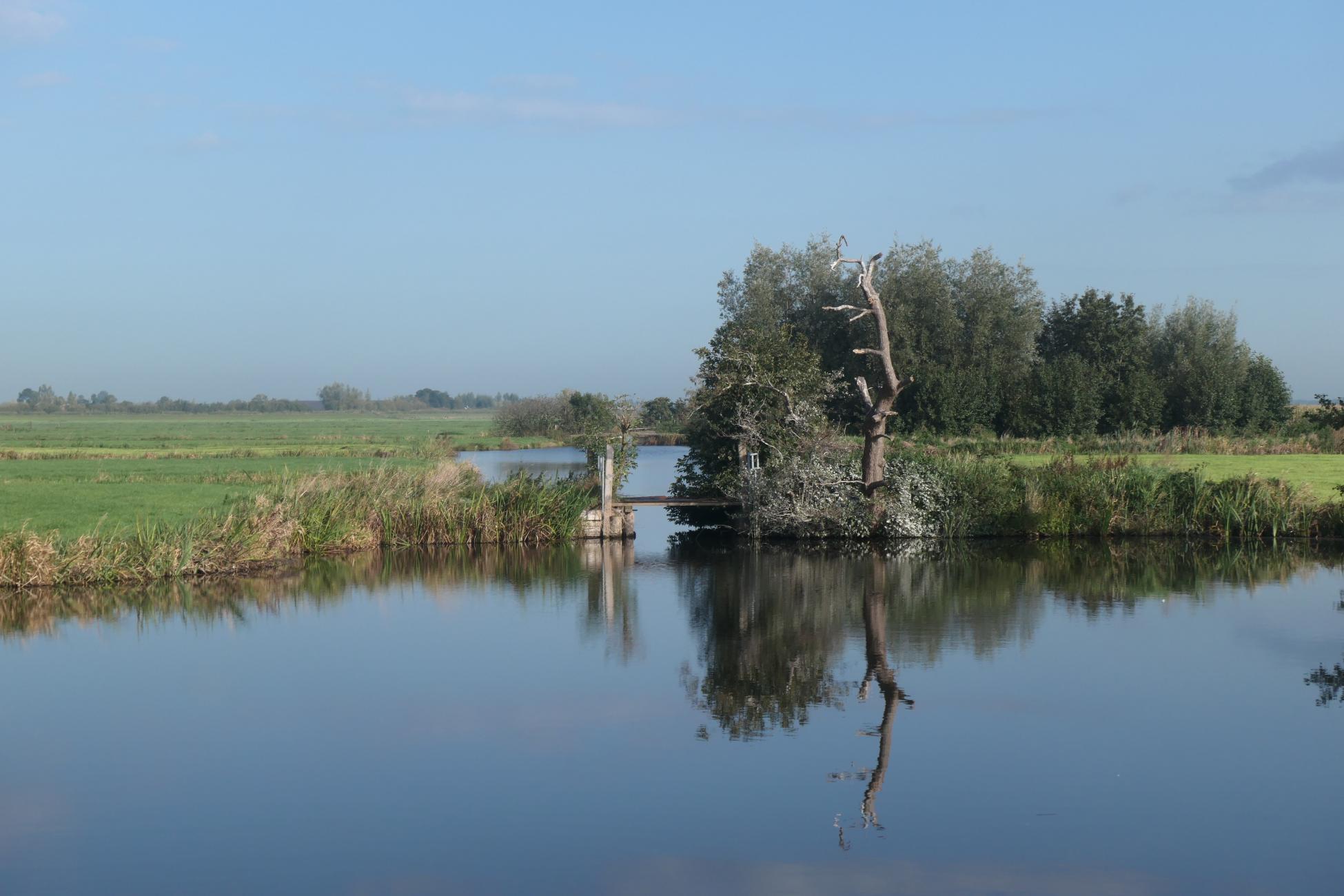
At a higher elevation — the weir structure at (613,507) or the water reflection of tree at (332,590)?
the weir structure at (613,507)

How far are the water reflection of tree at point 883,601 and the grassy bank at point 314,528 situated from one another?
3.46 metres

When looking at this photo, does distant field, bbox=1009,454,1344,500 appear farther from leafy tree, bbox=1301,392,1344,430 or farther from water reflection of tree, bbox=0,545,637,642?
water reflection of tree, bbox=0,545,637,642

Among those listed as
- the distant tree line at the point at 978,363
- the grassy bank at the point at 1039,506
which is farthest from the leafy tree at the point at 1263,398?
the grassy bank at the point at 1039,506

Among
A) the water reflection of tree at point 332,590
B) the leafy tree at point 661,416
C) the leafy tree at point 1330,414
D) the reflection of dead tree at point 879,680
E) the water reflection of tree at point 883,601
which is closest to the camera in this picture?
the reflection of dead tree at point 879,680

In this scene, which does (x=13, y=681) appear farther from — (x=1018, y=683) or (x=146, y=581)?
(x=1018, y=683)

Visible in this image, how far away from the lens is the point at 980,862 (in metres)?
7.28

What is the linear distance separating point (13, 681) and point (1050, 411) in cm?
3400

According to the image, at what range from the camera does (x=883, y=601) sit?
1666 centimetres

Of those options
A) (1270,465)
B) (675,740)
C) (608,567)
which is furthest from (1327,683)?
(1270,465)

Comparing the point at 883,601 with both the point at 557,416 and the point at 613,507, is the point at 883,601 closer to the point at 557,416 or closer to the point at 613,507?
the point at 613,507

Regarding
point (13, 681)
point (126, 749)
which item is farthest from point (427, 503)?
point (126, 749)

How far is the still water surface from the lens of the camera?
7348 mm

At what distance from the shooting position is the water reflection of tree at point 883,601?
11445mm

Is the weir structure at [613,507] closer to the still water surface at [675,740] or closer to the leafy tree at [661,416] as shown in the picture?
the still water surface at [675,740]
